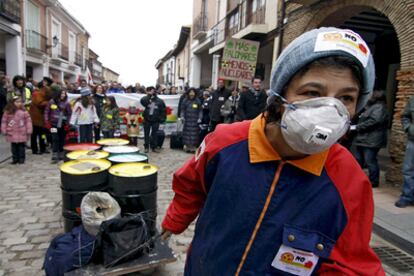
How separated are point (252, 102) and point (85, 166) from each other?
5.59 metres

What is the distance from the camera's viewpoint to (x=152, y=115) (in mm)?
9977

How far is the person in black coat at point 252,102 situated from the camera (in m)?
8.51

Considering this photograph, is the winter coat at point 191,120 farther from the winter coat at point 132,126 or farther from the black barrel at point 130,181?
the black barrel at point 130,181

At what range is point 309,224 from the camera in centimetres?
123

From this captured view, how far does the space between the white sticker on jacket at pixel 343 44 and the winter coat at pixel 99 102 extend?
881cm

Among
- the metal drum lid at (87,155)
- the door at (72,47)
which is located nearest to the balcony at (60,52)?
the door at (72,47)

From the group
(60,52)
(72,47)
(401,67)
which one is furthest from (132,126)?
(72,47)

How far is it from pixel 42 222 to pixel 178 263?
2287 mm

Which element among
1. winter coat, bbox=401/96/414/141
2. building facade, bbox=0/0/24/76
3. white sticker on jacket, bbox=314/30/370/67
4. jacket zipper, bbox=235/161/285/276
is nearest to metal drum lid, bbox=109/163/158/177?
jacket zipper, bbox=235/161/285/276

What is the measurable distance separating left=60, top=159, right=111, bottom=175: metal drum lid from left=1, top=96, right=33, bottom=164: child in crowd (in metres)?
4.88

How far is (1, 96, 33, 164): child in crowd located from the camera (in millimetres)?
7754

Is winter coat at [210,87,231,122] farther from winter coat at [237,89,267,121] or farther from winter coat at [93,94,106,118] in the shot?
winter coat at [93,94,106,118]

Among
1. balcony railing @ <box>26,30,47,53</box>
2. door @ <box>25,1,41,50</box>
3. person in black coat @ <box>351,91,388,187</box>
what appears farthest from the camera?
door @ <box>25,1,41,50</box>

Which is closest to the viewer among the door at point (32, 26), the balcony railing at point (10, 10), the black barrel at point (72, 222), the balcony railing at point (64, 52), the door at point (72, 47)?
the black barrel at point (72, 222)
